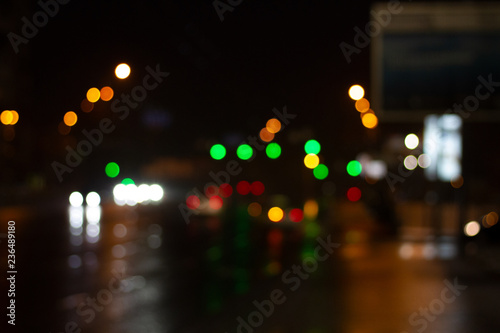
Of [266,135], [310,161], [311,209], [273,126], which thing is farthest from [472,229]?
[266,135]

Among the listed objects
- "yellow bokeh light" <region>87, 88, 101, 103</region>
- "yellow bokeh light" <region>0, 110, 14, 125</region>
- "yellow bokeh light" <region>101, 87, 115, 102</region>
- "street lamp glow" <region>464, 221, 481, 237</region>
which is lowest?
"street lamp glow" <region>464, 221, 481, 237</region>

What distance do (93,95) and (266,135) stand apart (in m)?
7.27

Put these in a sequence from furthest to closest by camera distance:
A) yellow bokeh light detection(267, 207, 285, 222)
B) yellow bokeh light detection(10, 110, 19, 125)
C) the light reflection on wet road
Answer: yellow bokeh light detection(10, 110, 19, 125) → yellow bokeh light detection(267, 207, 285, 222) → the light reflection on wet road

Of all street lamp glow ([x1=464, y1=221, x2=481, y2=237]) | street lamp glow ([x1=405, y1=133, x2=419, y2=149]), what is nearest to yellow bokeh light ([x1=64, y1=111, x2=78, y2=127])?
street lamp glow ([x1=405, y1=133, x2=419, y2=149])

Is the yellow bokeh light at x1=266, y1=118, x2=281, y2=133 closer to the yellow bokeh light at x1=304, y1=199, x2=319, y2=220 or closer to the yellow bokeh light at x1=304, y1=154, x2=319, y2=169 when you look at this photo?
the yellow bokeh light at x1=304, y1=154, x2=319, y2=169

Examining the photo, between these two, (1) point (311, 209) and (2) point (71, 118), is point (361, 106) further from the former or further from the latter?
(2) point (71, 118)

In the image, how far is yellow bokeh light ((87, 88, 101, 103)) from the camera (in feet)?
96.0

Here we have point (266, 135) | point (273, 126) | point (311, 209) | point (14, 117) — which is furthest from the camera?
point (14, 117)

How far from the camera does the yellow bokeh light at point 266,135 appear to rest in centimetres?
2930

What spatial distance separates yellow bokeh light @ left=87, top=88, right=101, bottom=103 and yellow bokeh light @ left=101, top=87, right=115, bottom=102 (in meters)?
0.64

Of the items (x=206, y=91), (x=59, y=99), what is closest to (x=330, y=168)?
(x=206, y=91)

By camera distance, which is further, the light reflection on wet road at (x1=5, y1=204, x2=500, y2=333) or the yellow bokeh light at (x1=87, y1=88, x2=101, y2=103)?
the yellow bokeh light at (x1=87, y1=88, x2=101, y2=103)

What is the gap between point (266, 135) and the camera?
2988 centimetres

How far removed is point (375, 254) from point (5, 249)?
895 centimetres
